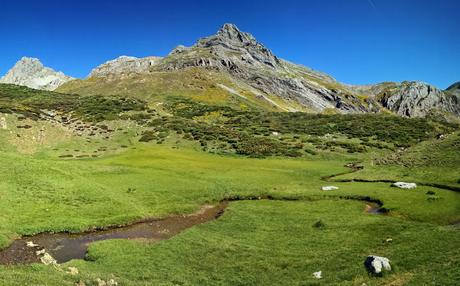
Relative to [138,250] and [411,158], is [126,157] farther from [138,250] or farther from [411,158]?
[411,158]

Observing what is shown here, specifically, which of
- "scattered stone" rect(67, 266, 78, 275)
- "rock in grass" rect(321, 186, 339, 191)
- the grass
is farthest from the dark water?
"rock in grass" rect(321, 186, 339, 191)

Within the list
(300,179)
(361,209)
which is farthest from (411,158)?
(361,209)

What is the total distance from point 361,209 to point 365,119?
10592cm

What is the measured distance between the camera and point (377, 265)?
78.2 ft

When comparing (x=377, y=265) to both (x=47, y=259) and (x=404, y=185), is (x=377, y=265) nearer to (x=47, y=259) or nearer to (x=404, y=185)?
(x=47, y=259)

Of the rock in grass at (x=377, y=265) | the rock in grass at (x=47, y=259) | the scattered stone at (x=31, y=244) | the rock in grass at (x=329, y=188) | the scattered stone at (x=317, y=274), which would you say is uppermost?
the rock in grass at (x=329, y=188)

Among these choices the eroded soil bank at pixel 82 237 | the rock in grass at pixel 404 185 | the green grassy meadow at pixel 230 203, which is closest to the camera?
the green grassy meadow at pixel 230 203

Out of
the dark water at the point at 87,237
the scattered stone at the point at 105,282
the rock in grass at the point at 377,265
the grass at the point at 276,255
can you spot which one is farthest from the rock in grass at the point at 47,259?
the rock in grass at the point at 377,265

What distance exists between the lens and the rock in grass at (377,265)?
23.6 meters

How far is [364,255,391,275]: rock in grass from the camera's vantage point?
23.6 metres

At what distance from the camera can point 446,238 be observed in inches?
1125

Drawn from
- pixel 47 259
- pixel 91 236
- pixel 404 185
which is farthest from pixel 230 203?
pixel 404 185

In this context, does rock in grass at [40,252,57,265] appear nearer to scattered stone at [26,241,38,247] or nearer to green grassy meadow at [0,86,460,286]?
green grassy meadow at [0,86,460,286]

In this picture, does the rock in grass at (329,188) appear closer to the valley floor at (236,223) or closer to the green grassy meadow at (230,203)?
the green grassy meadow at (230,203)
